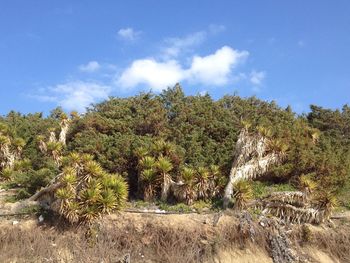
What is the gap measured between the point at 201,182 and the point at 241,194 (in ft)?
5.92

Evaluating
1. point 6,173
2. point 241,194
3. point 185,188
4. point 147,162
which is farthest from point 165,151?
point 6,173

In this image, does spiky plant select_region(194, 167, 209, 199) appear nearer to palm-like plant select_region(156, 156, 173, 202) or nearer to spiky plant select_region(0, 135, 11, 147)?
palm-like plant select_region(156, 156, 173, 202)

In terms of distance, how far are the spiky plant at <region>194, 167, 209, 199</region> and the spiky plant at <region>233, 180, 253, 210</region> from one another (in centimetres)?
129

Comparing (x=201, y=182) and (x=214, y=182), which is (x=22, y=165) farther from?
(x=214, y=182)

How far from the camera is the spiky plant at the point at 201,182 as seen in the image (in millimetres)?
20656

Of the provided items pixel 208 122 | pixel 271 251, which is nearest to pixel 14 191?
pixel 208 122

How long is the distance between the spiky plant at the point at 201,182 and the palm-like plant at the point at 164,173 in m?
1.16

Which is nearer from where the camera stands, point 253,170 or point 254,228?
point 254,228

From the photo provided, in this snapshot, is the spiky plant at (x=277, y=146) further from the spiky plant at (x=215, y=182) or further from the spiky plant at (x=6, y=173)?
the spiky plant at (x=6, y=173)

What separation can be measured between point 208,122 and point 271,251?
352 inches

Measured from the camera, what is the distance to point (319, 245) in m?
20.3

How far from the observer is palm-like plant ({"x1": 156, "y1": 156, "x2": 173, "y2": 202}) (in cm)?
2089

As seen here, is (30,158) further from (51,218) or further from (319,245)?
(319,245)

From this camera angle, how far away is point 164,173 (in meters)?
21.0
